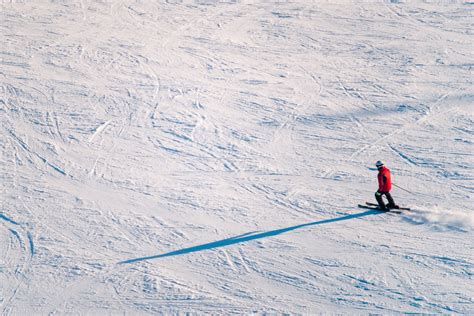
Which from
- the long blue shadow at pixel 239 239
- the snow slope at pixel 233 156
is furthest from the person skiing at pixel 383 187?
the long blue shadow at pixel 239 239

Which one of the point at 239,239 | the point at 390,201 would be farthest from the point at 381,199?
the point at 239,239

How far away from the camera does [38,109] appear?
12547 millimetres

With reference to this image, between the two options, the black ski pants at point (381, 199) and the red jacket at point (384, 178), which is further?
the black ski pants at point (381, 199)

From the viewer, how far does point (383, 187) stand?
9297 millimetres

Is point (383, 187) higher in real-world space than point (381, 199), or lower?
higher

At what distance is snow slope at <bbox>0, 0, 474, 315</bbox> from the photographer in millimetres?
8273

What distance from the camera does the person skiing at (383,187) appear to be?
9.23 meters

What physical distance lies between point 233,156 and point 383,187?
327 cm

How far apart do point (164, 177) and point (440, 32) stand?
9.94 meters

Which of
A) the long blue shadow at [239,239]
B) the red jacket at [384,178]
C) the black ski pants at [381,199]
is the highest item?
the red jacket at [384,178]

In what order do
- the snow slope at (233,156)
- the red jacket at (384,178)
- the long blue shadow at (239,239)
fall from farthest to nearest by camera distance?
the red jacket at (384,178), the long blue shadow at (239,239), the snow slope at (233,156)

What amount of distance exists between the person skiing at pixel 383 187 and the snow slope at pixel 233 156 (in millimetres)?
216

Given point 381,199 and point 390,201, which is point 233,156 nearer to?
point 381,199

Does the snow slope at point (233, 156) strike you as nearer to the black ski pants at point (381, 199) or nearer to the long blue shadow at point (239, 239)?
the long blue shadow at point (239, 239)
